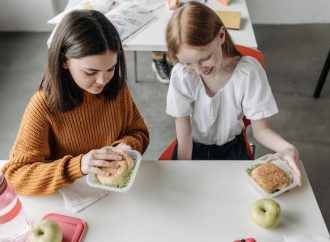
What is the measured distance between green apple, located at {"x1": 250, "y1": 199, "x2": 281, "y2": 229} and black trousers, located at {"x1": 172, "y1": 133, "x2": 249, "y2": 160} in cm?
47

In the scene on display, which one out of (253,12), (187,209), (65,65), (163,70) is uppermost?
(65,65)

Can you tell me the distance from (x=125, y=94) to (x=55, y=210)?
1.57 feet

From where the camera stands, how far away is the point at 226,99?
4.34 feet

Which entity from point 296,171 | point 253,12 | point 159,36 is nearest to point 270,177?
point 296,171

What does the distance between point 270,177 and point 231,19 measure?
1.06 metres

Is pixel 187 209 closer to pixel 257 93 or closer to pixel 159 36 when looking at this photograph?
pixel 257 93

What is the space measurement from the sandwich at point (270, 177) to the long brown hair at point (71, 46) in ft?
1.84

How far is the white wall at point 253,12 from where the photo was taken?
3.14 meters

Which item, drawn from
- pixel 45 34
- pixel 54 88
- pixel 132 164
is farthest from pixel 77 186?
pixel 45 34

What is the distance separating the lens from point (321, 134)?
93.0 inches

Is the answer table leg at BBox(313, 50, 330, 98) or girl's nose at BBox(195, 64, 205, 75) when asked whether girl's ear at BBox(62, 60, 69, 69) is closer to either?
girl's nose at BBox(195, 64, 205, 75)

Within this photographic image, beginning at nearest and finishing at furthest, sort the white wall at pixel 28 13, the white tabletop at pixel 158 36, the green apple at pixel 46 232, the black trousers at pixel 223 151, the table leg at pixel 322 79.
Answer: the green apple at pixel 46 232 < the black trousers at pixel 223 151 < the white tabletop at pixel 158 36 < the table leg at pixel 322 79 < the white wall at pixel 28 13

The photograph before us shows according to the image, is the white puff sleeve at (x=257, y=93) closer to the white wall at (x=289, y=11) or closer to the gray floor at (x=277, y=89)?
the gray floor at (x=277, y=89)

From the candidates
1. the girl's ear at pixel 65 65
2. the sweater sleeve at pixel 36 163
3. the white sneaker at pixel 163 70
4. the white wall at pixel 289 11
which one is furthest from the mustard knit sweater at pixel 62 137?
the white wall at pixel 289 11
